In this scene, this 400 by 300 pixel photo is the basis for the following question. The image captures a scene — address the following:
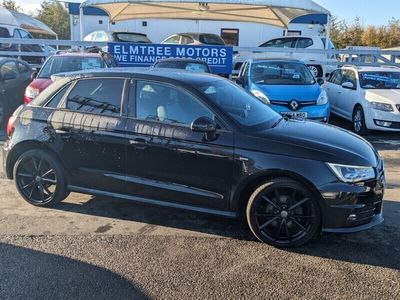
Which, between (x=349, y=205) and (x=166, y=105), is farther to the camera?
(x=166, y=105)

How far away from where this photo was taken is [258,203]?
14.1 ft

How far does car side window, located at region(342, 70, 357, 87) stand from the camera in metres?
11.1

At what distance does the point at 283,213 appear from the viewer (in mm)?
4285

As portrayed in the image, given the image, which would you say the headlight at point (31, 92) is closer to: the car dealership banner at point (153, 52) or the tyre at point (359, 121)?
the car dealership banner at point (153, 52)

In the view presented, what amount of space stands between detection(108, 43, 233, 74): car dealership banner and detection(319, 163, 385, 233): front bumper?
1028cm

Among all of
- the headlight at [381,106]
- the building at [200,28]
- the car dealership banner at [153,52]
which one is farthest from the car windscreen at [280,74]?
the building at [200,28]

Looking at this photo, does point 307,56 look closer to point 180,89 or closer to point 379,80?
point 379,80

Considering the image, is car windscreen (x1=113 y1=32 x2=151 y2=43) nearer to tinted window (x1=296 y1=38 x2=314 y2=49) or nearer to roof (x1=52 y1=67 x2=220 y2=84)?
tinted window (x1=296 y1=38 x2=314 y2=49)

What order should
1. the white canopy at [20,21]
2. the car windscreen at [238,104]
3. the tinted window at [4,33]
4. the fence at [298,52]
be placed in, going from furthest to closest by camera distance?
the white canopy at [20,21], the tinted window at [4,33], the fence at [298,52], the car windscreen at [238,104]

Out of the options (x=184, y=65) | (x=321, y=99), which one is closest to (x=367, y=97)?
(x=321, y=99)

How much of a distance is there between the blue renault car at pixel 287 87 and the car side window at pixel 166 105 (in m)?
4.24

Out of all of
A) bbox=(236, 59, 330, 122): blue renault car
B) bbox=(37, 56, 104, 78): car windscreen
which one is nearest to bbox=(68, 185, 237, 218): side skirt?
bbox=(236, 59, 330, 122): blue renault car

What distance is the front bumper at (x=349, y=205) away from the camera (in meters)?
4.08

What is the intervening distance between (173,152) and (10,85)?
7.02 metres
